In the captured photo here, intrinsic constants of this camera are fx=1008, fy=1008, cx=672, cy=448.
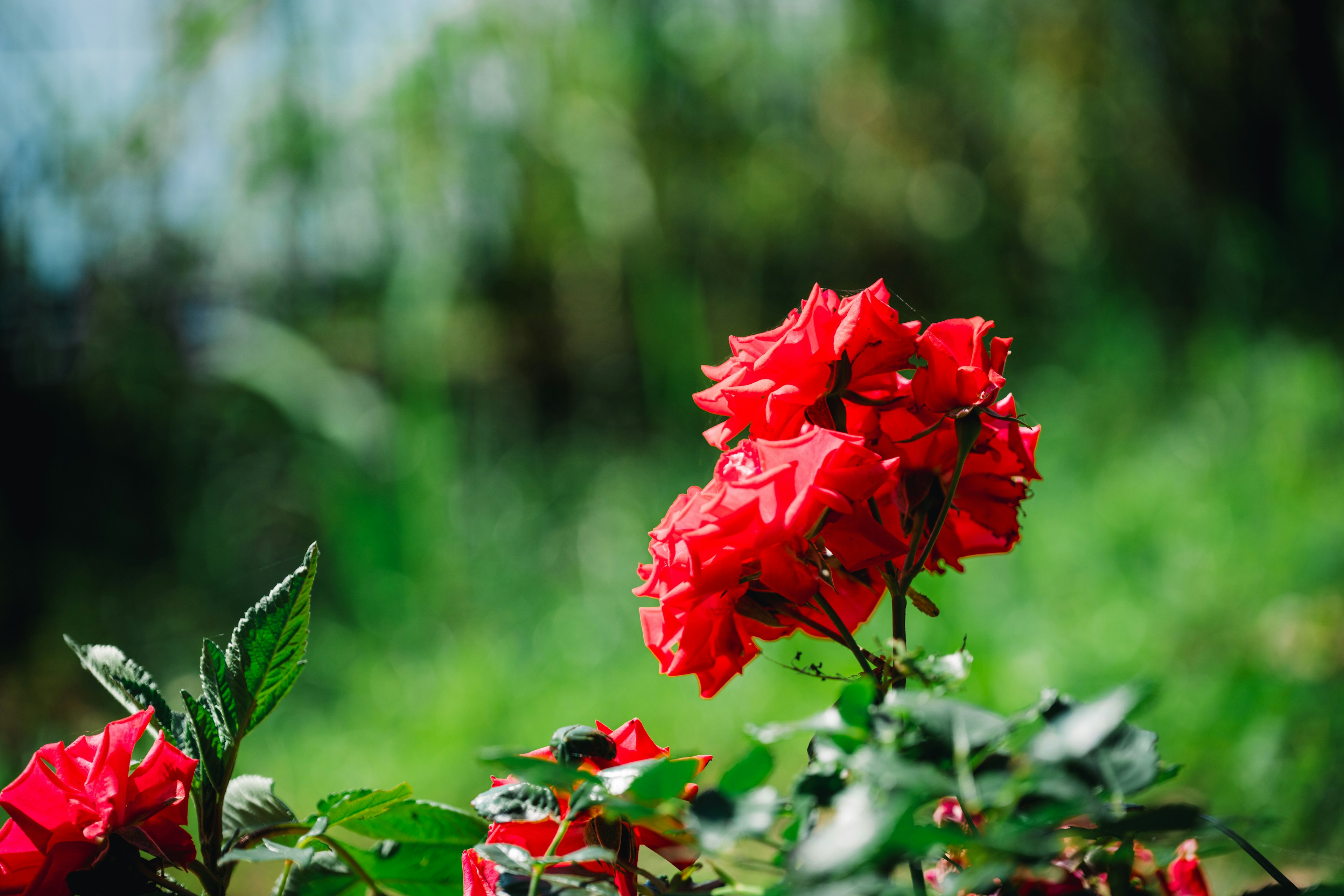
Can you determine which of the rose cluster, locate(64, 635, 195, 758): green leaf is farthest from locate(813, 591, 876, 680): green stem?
locate(64, 635, 195, 758): green leaf

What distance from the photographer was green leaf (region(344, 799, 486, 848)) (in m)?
0.27

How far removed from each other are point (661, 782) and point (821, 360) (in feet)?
0.47

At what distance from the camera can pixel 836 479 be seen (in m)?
0.28

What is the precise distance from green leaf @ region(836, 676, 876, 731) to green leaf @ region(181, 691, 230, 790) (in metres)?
0.20

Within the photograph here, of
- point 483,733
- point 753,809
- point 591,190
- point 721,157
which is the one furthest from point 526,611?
point 753,809

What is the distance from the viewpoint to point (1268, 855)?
833 millimetres

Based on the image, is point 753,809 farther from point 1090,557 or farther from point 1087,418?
point 1087,418

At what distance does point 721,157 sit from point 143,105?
1423 millimetres

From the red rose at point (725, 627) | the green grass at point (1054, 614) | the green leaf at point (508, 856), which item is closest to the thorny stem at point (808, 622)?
the red rose at point (725, 627)

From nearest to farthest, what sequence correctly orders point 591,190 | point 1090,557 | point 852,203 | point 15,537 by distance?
point 1090,557 → point 15,537 → point 591,190 → point 852,203

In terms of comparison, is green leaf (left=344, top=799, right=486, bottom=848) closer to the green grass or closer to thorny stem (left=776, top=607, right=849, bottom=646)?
thorny stem (left=776, top=607, right=849, bottom=646)

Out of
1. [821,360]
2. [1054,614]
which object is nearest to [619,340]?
[1054,614]

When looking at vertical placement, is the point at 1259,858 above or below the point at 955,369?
below

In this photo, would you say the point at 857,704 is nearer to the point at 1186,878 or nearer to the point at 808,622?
the point at 808,622
